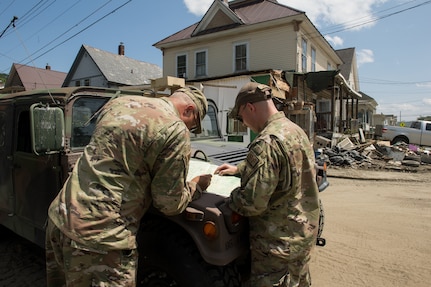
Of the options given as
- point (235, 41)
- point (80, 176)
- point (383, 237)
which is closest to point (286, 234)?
point (80, 176)

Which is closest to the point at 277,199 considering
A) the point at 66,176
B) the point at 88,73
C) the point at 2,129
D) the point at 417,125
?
the point at 66,176

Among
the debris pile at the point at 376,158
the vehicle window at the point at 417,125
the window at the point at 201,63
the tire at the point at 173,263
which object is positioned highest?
the window at the point at 201,63

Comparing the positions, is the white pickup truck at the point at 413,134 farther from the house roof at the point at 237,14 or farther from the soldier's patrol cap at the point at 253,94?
the soldier's patrol cap at the point at 253,94

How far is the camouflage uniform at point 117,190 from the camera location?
5.44 feet

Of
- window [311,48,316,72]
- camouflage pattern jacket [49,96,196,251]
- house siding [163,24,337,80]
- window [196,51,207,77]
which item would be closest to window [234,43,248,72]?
house siding [163,24,337,80]

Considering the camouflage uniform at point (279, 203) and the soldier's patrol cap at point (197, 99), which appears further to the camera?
the soldier's patrol cap at point (197, 99)

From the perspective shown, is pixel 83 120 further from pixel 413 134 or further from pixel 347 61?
pixel 347 61

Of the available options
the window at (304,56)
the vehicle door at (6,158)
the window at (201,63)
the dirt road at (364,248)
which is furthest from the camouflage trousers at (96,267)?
the window at (201,63)

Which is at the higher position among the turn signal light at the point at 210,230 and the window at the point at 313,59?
the window at the point at 313,59

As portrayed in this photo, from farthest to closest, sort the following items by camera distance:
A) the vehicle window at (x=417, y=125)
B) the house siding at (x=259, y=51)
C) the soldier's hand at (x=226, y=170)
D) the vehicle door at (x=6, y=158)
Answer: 1. the vehicle window at (x=417, y=125)
2. the house siding at (x=259, y=51)
3. the vehicle door at (x=6, y=158)
4. the soldier's hand at (x=226, y=170)

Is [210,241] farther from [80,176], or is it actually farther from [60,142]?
[60,142]

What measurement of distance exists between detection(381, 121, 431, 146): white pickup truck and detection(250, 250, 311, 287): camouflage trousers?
19410mm

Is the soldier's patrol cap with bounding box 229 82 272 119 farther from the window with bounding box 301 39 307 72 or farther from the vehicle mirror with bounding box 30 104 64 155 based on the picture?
the window with bounding box 301 39 307 72

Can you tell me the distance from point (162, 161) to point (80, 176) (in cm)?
45
